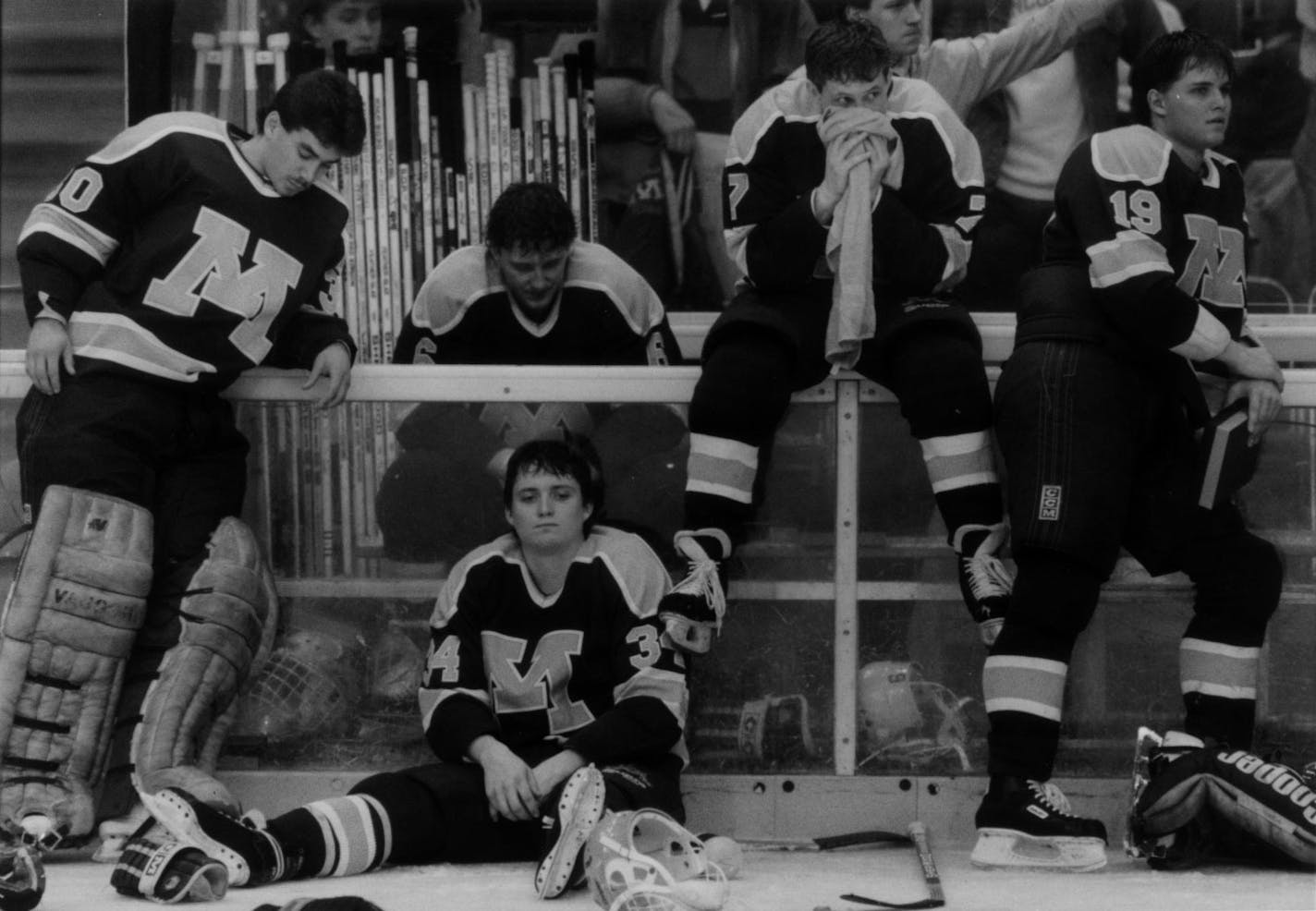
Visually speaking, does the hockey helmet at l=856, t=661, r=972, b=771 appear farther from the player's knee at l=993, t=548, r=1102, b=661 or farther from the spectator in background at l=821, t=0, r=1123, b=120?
the spectator in background at l=821, t=0, r=1123, b=120

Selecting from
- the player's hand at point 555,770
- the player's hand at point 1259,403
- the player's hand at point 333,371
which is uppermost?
the player's hand at point 333,371

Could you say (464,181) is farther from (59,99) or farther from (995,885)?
(995,885)

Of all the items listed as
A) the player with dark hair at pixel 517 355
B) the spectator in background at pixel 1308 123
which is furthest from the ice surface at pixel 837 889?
the spectator in background at pixel 1308 123

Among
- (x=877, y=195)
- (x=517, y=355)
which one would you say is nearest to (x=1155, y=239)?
(x=877, y=195)

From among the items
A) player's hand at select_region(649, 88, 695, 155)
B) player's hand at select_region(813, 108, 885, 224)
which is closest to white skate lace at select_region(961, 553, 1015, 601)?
player's hand at select_region(813, 108, 885, 224)

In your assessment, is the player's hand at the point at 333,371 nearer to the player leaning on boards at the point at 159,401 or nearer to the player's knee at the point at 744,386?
the player leaning on boards at the point at 159,401

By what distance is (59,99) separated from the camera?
225 inches

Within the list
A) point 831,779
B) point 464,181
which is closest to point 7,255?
point 464,181

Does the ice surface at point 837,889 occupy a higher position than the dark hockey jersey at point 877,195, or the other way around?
the dark hockey jersey at point 877,195

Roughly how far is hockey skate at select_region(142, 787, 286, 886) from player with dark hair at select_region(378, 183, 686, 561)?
2.35ft

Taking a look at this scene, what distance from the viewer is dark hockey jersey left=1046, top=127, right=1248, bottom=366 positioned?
4.01 m

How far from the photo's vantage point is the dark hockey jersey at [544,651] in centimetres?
409

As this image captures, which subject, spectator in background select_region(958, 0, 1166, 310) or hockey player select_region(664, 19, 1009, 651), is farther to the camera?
spectator in background select_region(958, 0, 1166, 310)

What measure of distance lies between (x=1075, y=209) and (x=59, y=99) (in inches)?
104
